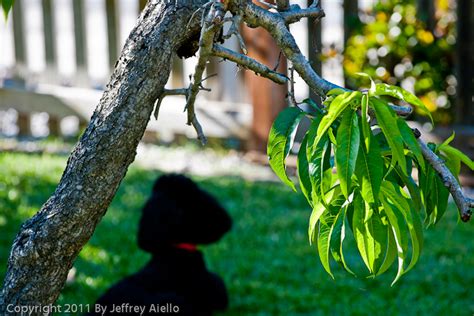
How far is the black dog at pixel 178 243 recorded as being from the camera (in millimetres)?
3721

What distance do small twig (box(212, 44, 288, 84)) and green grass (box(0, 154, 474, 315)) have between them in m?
1.95

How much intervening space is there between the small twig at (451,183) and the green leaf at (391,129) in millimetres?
128

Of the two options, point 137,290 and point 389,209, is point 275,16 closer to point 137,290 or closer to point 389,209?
point 389,209

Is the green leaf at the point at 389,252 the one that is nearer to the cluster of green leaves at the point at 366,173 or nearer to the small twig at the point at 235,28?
the cluster of green leaves at the point at 366,173

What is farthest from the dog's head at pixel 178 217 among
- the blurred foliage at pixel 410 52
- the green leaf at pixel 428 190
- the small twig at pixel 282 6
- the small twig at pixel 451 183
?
the blurred foliage at pixel 410 52

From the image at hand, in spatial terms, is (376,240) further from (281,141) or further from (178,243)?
(178,243)

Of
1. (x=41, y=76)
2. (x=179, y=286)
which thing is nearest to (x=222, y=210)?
(x=179, y=286)

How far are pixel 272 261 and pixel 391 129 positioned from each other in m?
3.67

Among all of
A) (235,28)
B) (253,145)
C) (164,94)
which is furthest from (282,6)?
(253,145)

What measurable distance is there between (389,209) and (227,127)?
631 centimetres

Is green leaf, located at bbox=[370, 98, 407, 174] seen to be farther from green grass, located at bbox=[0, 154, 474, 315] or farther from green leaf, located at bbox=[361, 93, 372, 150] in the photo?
green grass, located at bbox=[0, 154, 474, 315]

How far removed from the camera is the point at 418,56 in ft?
23.6

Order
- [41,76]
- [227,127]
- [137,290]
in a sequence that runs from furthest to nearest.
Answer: [41,76] → [227,127] → [137,290]

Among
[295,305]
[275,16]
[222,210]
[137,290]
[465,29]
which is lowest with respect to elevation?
[295,305]
